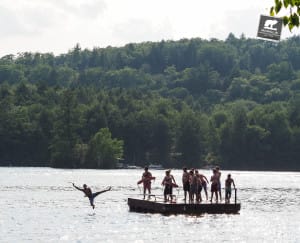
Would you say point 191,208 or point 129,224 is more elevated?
point 191,208

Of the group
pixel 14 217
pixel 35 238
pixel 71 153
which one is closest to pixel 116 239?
pixel 35 238

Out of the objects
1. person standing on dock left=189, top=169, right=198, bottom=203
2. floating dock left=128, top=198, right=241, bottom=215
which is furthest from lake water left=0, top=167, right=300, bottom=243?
person standing on dock left=189, top=169, right=198, bottom=203

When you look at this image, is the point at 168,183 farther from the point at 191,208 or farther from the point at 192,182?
the point at 191,208

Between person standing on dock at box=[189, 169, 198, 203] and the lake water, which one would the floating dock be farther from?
person standing on dock at box=[189, 169, 198, 203]

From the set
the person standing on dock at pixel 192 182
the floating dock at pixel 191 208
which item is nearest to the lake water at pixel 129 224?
the floating dock at pixel 191 208

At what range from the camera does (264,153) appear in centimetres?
19525

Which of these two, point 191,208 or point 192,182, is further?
point 192,182

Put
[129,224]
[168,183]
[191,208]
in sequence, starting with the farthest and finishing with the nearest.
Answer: [168,183] < [191,208] < [129,224]

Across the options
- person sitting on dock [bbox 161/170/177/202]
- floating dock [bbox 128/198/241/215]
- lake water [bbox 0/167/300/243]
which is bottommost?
lake water [bbox 0/167/300/243]

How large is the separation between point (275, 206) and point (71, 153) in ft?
377

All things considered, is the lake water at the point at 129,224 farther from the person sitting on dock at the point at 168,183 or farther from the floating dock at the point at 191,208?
the person sitting on dock at the point at 168,183

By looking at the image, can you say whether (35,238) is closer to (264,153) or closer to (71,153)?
(71,153)

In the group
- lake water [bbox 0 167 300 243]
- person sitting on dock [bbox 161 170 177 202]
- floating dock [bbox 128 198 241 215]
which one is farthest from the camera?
person sitting on dock [bbox 161 170 177 202]

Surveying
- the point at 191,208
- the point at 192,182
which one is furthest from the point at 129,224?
the point at 192,182
